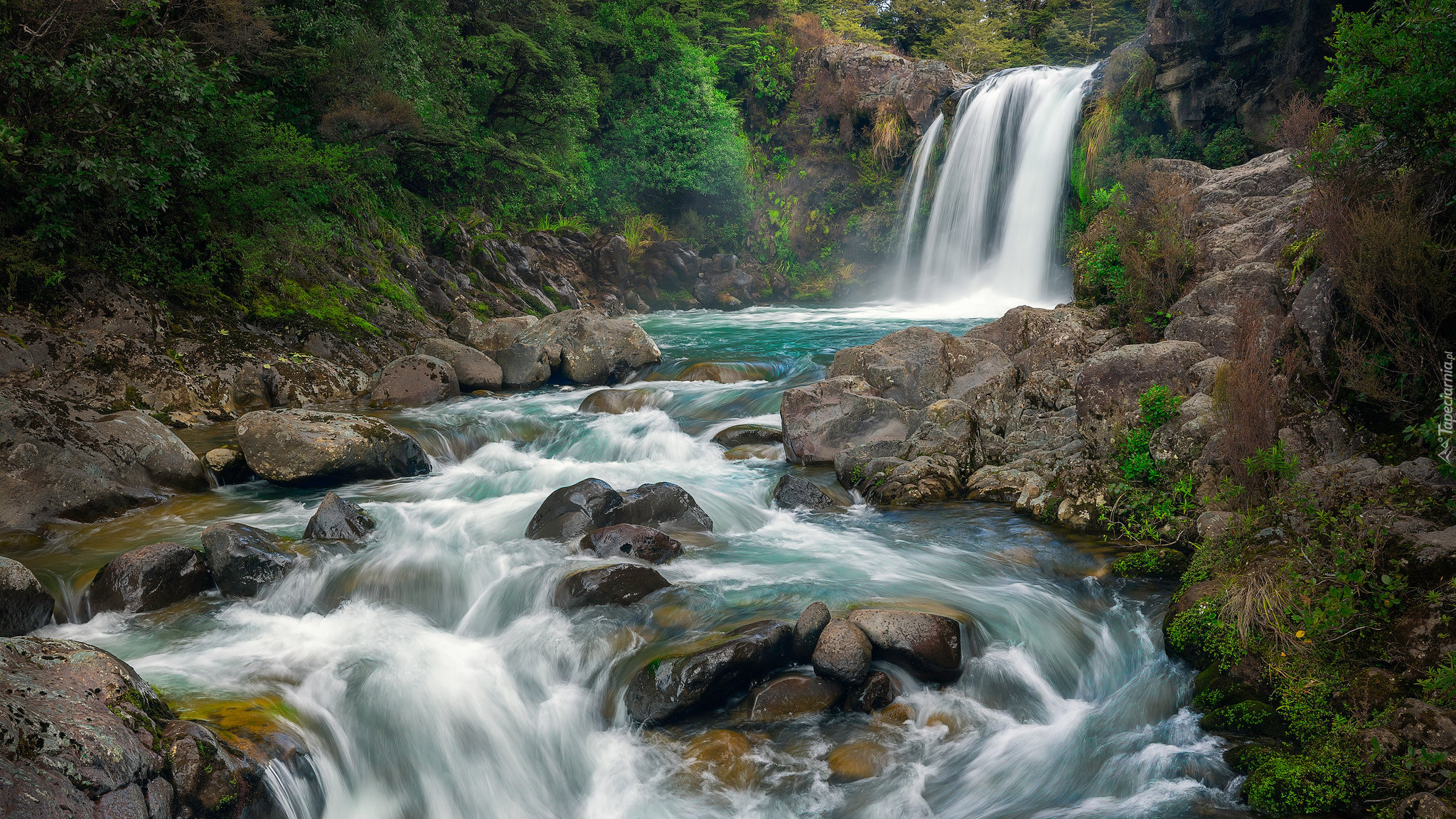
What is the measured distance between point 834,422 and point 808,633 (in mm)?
4984

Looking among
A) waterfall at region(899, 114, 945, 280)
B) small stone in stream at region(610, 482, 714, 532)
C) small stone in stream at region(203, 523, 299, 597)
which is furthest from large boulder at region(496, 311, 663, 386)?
waterfall at region(899, 114, 945, 280)

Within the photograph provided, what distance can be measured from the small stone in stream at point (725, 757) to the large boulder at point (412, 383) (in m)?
9.24

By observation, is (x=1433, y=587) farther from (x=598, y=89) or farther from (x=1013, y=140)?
(x=598, y=89)

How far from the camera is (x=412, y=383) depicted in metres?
12.7

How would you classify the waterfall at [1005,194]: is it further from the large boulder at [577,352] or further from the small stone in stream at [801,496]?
the small stone in stream at [801,496]

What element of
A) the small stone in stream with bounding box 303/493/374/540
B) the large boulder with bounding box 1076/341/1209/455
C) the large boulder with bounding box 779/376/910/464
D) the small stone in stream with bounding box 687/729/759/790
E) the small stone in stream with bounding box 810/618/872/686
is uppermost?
the large boulder with bounding box 1076/341/1209/455

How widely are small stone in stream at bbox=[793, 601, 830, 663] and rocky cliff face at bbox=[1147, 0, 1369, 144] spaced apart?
615 inches

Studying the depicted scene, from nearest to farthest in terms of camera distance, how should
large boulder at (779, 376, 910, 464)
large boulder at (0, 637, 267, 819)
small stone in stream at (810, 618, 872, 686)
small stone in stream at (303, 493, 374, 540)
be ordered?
large boulder at (0, 637, 267, 819), small stone in stream at (810, 618, 872, 686), small stone in stream at (303, 493, 374, 540), large boulder at (779, 376, 910, 464)

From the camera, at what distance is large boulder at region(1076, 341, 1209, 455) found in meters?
8.23

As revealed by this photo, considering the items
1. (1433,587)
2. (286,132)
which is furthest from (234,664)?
(286,132)

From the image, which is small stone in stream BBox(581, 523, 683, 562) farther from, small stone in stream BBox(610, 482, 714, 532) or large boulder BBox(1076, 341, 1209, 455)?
large boulder BBox(1076, 341, 1209, 455)

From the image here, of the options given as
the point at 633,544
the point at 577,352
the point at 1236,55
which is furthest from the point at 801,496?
the point at 1236,55

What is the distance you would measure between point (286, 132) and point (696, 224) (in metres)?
20.7

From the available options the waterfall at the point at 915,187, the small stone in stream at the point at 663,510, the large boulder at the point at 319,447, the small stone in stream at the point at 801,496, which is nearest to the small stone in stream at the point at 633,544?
the small stone in stream at the point at 663,510
